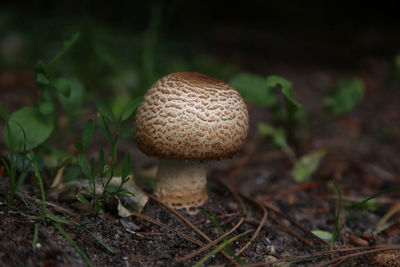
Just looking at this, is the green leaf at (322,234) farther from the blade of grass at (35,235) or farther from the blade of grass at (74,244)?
the blade of grass at (35,235)

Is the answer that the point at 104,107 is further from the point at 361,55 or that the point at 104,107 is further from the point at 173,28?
the point at 361,55

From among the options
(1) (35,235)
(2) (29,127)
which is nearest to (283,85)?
(2) (29,127)

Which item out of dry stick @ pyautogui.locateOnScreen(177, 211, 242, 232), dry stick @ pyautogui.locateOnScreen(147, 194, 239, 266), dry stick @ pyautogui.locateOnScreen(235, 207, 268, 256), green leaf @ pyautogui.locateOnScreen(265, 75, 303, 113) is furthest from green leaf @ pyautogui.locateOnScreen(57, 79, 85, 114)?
dry stick @ pyautogui.locateOnScreen(235, 207, 268, 256)

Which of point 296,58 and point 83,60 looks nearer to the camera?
point 83,60

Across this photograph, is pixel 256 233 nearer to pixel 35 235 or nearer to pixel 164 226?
pixel 164 226

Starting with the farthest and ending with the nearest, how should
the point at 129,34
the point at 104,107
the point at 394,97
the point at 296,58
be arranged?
the point at 296,58, the point at 129,34, the point at 394,97, the point at 104,107

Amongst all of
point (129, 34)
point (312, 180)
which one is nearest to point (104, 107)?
point (312, 180)

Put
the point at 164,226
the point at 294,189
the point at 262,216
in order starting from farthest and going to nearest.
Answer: the point at 294,189
the point at 262,216
the point at 164,226
